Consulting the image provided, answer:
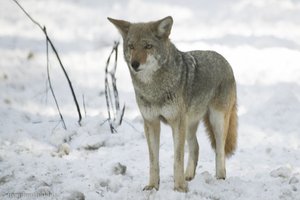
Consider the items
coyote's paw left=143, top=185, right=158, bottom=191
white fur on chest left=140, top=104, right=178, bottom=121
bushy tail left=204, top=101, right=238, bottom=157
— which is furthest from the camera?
bushy tail left=204, top=101, right=238, bottom=157

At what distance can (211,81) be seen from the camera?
582cm

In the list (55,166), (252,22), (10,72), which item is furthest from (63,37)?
(55,166)

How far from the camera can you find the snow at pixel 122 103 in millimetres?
5504

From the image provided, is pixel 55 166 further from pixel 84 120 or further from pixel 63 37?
pixel 63 37

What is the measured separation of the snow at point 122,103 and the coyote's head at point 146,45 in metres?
1.27

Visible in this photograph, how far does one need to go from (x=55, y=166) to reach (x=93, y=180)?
3.23ft

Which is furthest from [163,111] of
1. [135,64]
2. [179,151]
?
[135,64]

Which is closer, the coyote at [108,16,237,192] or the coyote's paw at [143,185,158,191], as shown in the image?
the coyote at [108,16,237,192]

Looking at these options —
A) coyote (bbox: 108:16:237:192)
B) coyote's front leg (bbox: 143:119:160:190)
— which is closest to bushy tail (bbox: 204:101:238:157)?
coyote (bbox: 108:16:237:192)

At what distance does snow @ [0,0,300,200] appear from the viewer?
5504 millimetres

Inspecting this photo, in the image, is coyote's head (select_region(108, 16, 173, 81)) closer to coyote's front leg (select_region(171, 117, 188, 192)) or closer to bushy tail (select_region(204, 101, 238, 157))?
coyote's front leg (select_region(171, 117, 188, 192))

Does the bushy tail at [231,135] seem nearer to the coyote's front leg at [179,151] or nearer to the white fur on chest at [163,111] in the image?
the coyote's front leg at [179,151]

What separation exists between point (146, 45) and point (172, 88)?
549 millimetres

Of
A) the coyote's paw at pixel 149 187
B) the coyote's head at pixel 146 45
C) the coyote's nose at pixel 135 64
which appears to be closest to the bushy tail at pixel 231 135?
the coyote's paw at pixel 149 187
